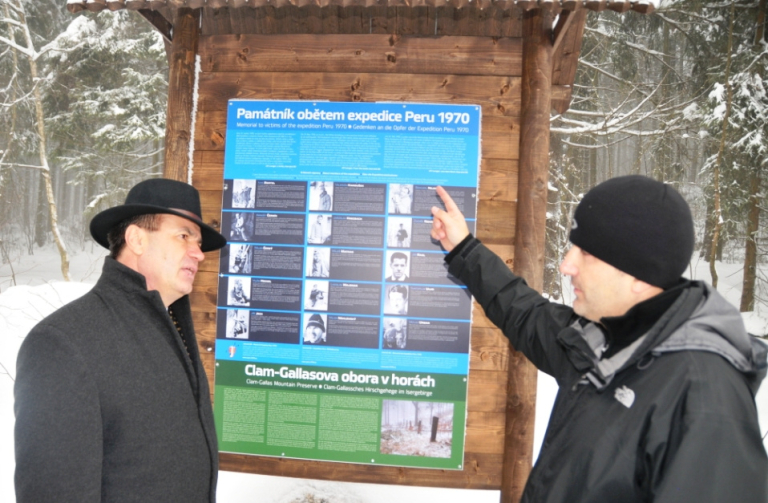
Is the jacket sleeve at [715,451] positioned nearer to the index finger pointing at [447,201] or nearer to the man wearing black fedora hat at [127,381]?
the man wearing black fedora hat at [127,381]

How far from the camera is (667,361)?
1382mm

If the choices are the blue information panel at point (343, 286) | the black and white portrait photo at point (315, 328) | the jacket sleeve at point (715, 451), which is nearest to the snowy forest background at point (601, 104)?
the blue information panel at point (343, 286)

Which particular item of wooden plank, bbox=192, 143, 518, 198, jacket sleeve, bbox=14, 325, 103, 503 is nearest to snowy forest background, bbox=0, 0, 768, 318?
wooden plank, bbox=192, 143, 518, 198

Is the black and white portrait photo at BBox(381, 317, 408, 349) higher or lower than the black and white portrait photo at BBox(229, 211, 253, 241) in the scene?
lower

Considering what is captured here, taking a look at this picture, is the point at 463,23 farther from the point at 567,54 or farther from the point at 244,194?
the point at 244,194

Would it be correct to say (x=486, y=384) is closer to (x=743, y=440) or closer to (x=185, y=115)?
(x=743, y=440)

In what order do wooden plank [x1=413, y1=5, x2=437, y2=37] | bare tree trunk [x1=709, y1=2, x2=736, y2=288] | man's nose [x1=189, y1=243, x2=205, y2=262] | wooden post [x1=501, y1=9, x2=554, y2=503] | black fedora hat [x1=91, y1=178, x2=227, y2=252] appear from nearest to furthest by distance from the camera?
black fedora hat [x1=91, y1=178, x2=227, y2=252]
man's nose [x1=189, y1=243, x2=205, y2=262]
wooden post [x1=501, y1=9, x2=554, y2=503]
wooden plank [x1=413, y1=5, x2=437, y2=37]
bare tree trunk [x1=709, y1=2, x2=736, y2=288]

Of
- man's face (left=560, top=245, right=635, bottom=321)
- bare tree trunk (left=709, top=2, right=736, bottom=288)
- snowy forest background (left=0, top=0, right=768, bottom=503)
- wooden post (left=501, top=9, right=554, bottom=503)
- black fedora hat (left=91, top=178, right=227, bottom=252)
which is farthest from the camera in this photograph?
snowy forest background (left=0, top=0, right=768, bottom=503)

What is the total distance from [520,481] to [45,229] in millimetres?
27901

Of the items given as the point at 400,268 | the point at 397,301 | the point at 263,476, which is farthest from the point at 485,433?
the point at 263,476

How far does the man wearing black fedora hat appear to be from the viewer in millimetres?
1507

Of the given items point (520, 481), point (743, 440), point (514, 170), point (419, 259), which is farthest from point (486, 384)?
point (743, 440)

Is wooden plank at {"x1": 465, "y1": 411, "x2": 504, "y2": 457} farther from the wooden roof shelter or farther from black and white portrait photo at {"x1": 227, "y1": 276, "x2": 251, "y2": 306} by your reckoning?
black and white portrait photo at {"x1": 227, "y1": 276, "x2": 251, "y2": 306}

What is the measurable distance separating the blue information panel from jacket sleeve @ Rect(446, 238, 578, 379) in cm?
85
